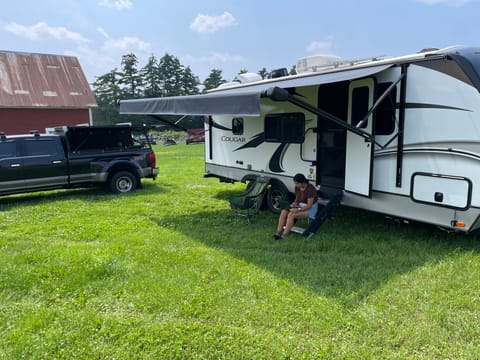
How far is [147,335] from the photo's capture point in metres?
3.36

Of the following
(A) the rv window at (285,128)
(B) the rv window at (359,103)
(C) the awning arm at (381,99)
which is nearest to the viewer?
(C) the awning arm at (381,99)

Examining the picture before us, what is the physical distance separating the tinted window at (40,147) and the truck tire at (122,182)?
1499mm

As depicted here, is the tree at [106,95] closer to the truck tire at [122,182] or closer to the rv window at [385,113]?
the truck tire at [122,182]

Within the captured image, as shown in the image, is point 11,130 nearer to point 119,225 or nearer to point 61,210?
point 61,210

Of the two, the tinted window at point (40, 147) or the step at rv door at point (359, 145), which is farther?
the tinted window at point (40, 147)

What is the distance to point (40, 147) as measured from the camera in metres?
9.07

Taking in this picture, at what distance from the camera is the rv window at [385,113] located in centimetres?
531

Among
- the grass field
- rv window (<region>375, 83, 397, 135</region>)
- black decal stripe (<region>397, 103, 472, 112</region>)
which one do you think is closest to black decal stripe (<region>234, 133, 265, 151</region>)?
the grass field

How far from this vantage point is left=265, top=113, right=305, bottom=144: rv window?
7008 millimetres

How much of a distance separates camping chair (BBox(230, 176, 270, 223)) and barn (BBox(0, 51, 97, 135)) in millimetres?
21200

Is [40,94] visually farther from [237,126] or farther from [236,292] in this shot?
[236,292]

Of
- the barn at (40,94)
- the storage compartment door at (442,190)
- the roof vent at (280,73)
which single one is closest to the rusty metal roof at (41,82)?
the barn at (40,94)

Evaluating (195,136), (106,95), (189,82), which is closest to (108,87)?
(106,95)

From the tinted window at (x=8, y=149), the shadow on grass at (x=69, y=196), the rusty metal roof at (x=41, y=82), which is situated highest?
the rusty metal roof at (x=41, y=82)
